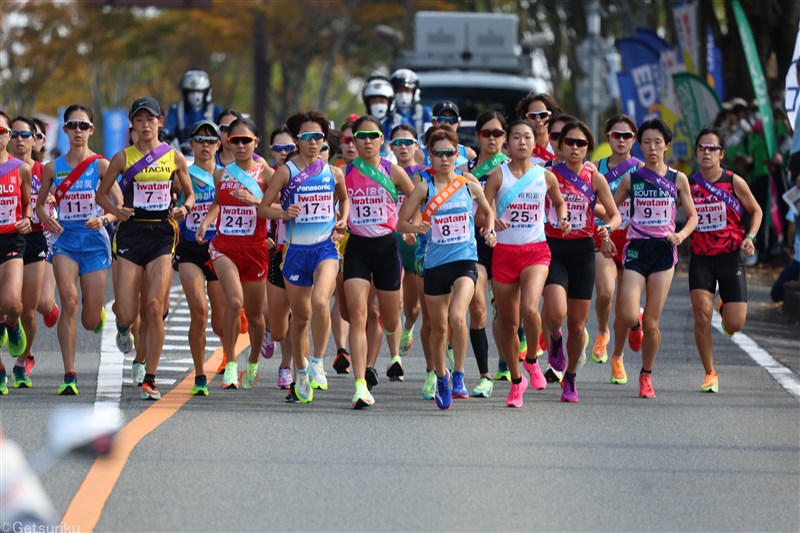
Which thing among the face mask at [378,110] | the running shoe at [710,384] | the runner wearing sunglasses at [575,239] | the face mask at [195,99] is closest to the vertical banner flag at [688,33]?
the face mask at [195,99]

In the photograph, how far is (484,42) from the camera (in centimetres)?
2598

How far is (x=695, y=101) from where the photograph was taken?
25672 millimetres

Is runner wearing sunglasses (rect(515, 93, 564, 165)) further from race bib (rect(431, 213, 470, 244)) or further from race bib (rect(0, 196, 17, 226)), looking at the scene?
race bib (rect(0, 196, 17, 226))

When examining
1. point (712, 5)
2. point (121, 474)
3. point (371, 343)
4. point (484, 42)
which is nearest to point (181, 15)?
point (712, 5)

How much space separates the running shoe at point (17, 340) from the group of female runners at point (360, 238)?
0.01 m

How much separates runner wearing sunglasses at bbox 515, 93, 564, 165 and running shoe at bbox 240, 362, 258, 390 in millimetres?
2609

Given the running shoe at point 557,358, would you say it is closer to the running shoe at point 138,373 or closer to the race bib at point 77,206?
the running shoe at point 138,373

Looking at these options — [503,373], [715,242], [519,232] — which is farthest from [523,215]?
[503,373]

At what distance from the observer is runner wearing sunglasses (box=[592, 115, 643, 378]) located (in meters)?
12.7

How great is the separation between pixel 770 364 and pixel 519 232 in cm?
331

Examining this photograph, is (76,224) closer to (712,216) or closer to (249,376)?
(249,376)

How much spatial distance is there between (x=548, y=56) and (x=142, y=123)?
34790 mm

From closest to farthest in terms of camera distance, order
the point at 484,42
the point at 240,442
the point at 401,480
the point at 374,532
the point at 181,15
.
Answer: the point at 374,532, the point at 401,480, the point at 240,442, the point at 484,42, the point at 181,15

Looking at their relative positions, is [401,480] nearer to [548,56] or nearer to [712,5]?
[712,5]
